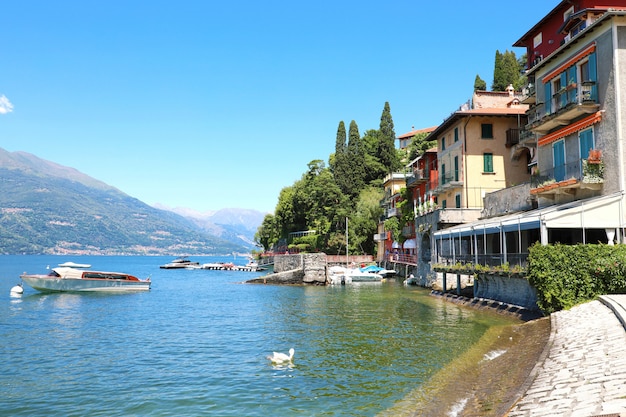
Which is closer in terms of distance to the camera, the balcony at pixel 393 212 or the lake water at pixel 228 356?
the lake water at pixel 228 356

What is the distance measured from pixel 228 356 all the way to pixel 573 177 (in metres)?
18.3

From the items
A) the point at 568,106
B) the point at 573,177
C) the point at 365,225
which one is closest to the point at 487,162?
the point at 568,106

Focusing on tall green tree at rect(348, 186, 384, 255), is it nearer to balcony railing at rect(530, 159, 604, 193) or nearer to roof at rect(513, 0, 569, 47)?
roof at rect(513, 0, 569, 47)

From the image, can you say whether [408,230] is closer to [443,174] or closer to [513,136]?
[443,174]

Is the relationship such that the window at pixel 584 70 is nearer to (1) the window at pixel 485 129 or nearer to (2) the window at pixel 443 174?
(1) the window at pixel 485 129

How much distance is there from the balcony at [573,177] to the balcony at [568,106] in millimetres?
2372

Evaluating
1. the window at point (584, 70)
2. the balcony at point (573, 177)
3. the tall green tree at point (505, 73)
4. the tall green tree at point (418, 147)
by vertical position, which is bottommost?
the balcony at point (573, 177)

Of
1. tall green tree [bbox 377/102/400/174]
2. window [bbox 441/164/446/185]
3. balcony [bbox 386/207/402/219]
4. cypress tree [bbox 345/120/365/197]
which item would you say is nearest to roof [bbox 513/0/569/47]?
window [bbox 441/164/446/185]

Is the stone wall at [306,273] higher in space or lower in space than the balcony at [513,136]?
lower

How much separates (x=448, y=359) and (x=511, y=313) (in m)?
8.95

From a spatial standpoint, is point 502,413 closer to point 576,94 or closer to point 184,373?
point 184,373

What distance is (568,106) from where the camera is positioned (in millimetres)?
24141

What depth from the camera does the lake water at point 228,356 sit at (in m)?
12.4

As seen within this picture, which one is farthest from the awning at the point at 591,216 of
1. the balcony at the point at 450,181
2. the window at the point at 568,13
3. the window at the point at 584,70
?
the balcony at the point at 450,181
